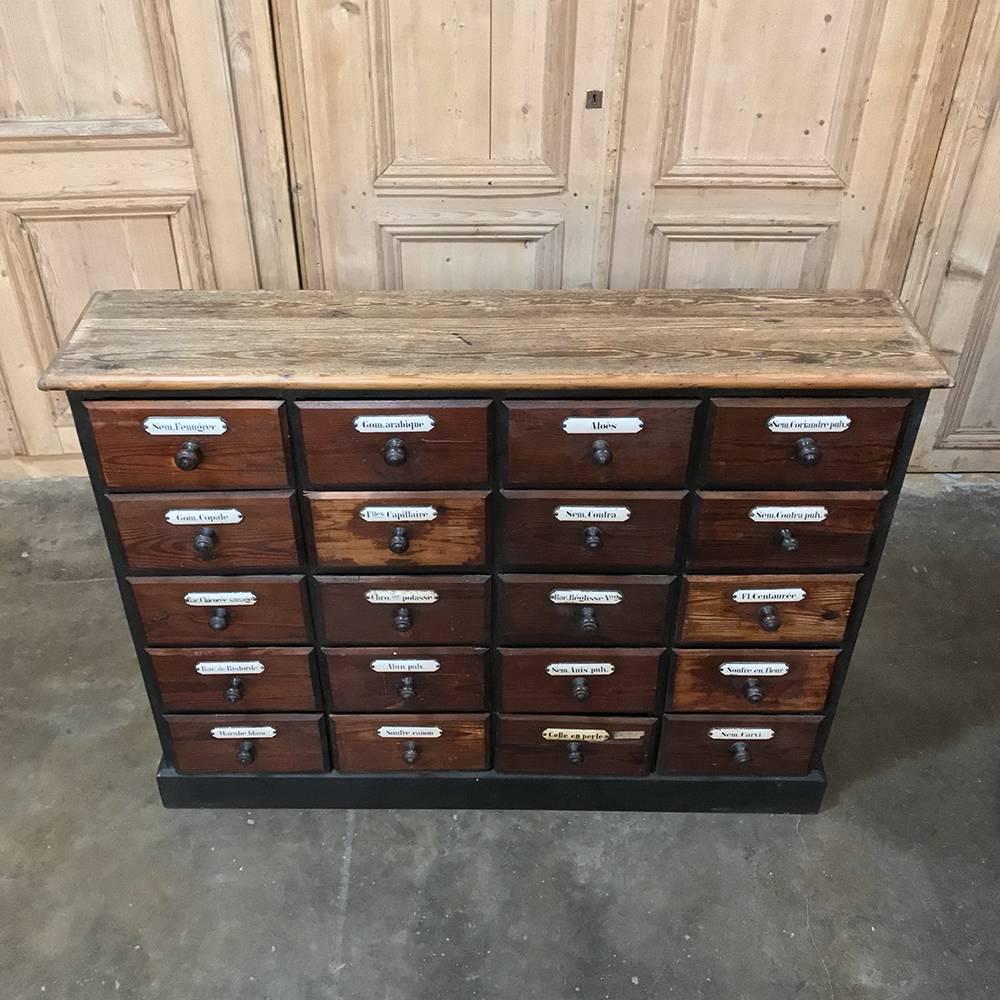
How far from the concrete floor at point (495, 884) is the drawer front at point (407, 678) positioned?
0.30 metres

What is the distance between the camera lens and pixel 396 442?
5.48ft

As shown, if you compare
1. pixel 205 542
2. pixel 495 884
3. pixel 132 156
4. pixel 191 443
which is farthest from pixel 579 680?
pixel 132 156

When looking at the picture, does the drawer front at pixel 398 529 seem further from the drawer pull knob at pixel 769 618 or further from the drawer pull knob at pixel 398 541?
the drawer pull knob at pixel 769 618

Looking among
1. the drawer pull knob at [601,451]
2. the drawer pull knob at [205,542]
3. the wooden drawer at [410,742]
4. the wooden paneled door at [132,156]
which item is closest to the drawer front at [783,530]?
the drawer pull knob at [601,451]

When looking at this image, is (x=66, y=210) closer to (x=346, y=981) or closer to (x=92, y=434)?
(x=92, y=434)

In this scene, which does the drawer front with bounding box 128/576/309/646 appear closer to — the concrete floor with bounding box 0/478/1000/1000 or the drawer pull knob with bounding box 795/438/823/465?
the concrete floor with bounding box 0/478/1000/1000

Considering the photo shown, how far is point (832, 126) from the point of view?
2369 mm

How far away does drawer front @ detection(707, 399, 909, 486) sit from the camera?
1661 millimetres

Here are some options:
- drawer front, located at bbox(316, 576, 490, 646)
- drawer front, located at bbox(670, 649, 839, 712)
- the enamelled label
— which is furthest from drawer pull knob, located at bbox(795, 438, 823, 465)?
the enamelled label

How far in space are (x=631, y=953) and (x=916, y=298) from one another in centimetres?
185

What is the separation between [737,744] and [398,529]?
2.86 feet

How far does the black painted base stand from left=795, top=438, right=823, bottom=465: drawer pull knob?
0.81 metres

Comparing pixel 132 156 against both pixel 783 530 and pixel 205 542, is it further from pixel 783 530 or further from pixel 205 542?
pixel 783 530

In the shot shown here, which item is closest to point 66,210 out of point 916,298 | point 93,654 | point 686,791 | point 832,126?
point 93,654
